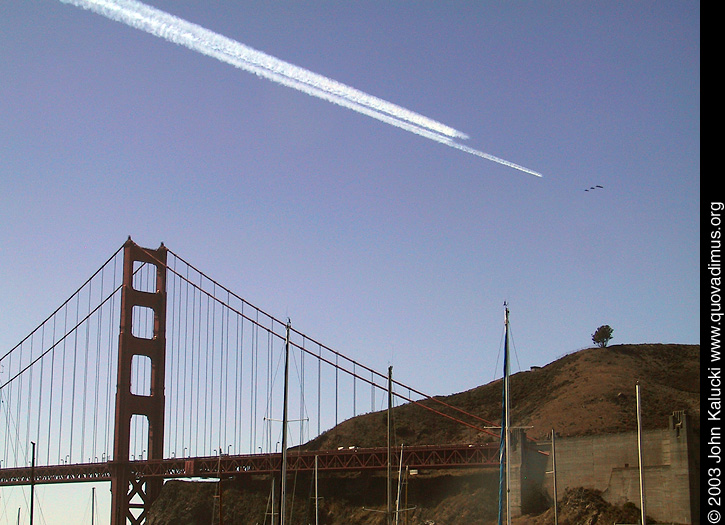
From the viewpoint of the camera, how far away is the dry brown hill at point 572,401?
327ft

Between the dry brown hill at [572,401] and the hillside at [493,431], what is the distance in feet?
0.43

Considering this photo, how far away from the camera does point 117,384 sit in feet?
325

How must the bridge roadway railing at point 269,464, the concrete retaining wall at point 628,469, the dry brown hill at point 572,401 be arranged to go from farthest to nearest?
the dry brown hill at point 572,401 < the bridge roadway railing at point 269,464 < the concrete retaining wall at point 628,469

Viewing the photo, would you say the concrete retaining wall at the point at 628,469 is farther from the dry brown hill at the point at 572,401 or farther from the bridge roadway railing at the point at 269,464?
the dry brown hill at the point at 572,401

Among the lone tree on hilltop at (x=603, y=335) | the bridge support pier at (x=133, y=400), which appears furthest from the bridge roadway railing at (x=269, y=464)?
the lone tree on hilltop at (x=603, y=335)

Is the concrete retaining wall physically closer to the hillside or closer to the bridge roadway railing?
the hillside

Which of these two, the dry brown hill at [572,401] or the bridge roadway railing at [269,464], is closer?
the bridge roadway railing at [269,464]

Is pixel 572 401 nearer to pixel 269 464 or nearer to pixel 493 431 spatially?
pixel 493 431

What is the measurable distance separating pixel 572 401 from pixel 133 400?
161 ft

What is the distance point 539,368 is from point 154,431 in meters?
58.0

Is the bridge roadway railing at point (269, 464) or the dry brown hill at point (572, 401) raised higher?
the dry brown hill at point (572, 401)

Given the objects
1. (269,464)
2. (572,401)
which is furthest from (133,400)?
(572,401)

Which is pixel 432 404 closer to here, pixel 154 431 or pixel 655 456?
pixel 154 431
